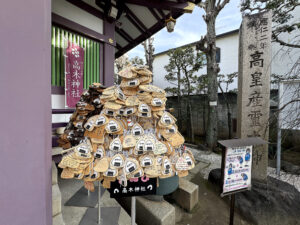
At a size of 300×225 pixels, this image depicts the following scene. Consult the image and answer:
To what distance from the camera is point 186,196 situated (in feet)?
10.4

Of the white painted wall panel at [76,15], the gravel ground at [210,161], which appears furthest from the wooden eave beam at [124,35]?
the gravel ground at [210,161]

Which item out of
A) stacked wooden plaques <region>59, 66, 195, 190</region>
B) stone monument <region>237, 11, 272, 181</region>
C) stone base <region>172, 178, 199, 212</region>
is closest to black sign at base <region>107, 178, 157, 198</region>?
stacked wooden plaques <region>59, 66, 195, 190</region>

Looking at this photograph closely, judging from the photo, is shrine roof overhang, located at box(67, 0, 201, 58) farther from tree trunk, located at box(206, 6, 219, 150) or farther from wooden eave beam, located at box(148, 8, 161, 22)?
tree trunk, located at box(206, 6, 219, 150)

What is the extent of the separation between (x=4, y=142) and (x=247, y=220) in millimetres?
4266

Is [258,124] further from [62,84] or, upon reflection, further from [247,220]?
[62,84]

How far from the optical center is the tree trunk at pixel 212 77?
667 cm

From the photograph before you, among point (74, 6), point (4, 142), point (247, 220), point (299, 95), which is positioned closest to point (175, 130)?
point (4, 142)

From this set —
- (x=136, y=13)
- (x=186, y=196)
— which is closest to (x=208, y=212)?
(x=186, y=196)

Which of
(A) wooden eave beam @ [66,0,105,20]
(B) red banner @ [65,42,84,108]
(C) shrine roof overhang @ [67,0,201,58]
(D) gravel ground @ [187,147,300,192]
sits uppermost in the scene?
(C) shrine roof overhang @ [67,0,201,58]

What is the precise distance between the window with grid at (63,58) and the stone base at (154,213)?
3.29 m

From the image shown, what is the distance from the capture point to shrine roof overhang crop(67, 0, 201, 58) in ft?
12.2

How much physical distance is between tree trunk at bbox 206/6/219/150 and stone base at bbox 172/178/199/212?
15.3 feet

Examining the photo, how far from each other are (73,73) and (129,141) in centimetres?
311

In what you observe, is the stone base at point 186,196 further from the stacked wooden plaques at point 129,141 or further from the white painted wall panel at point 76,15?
the white painted wall panel at point 76,15
